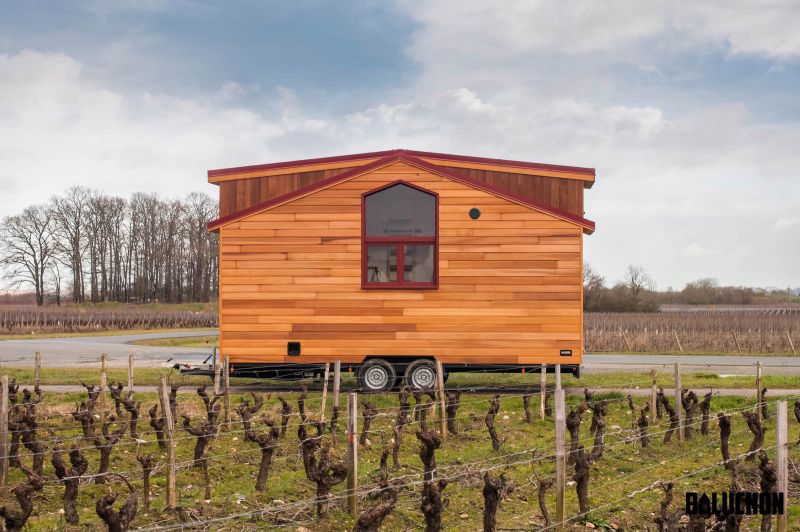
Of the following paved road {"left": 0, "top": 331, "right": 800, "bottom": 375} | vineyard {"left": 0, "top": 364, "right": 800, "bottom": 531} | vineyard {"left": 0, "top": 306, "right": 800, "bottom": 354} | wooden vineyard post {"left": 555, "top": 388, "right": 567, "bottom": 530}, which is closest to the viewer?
wooden vineyard post {"left": 555, "top": 388, "right": 567, "bottom": 530}

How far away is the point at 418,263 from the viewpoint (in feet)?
55.7

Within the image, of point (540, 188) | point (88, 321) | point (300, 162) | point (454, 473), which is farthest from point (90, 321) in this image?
point (454, 473)

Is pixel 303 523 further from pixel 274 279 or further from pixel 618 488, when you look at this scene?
pixel 274 279

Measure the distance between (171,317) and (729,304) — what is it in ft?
216

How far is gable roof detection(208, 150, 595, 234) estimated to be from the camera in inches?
663

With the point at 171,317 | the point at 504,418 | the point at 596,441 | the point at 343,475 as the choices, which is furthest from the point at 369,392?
the point at 171,317

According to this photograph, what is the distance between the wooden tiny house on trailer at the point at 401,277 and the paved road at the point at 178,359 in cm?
645

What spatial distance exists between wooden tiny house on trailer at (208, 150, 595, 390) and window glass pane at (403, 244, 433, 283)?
Result: 0.02 m

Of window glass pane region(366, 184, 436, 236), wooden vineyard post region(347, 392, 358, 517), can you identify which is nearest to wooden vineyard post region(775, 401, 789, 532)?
wooden vineyard post region(347, 392, 358, 517)

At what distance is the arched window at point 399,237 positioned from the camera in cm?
1691

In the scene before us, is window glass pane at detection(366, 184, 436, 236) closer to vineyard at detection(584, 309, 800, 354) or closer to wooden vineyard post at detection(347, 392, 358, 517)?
wooden vineyard post at detection(347, 392, 358, 517)

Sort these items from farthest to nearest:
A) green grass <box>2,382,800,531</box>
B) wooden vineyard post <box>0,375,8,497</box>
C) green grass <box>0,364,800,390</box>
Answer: green grass <box>0,364,800,390</box> → wooden vineyard post <box>0,375,8,497</box> → green grass <box>2,382,800,531</box>

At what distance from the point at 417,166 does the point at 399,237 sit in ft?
5.39

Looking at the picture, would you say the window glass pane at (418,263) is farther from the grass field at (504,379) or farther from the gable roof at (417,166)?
the grass field at (504,379)
